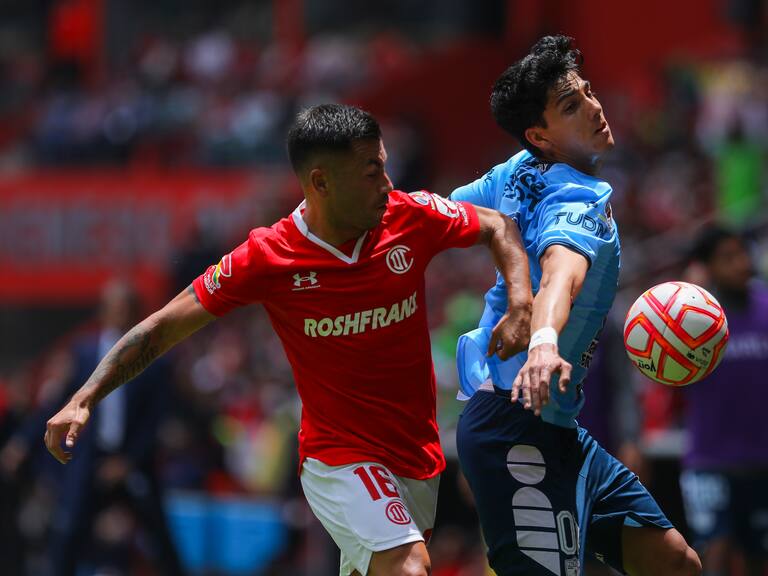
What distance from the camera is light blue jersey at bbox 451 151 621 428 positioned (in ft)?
16.5

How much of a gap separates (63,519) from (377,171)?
5616mm

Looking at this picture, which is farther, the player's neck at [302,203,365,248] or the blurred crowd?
the blurred crowd

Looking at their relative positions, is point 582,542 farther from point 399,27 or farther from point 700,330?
point 399,27

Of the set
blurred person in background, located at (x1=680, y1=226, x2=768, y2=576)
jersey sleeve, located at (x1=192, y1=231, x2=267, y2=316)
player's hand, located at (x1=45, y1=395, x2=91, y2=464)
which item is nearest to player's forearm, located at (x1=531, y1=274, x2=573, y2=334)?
jersey sleeve, located at (x1=192, y1=231, x2=267, y2=316)

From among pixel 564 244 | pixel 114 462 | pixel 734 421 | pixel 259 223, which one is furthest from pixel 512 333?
pixel 259 223

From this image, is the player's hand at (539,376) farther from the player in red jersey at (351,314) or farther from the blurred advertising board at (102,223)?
the blurred advertising board at (102,223)

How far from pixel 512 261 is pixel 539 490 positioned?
0.82 m

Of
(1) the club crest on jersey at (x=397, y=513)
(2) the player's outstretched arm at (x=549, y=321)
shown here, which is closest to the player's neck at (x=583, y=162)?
(2) the player's outstretched arm at (x=549, y=321)

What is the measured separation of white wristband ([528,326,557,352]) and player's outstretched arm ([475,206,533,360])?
33 cm

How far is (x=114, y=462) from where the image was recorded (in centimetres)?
995

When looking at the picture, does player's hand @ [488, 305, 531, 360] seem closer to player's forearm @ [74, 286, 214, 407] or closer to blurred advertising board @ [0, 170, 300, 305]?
player's forearm @ [74, 286, 214, 407]

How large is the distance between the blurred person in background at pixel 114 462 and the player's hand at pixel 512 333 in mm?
5199

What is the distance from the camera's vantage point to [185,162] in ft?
70.8

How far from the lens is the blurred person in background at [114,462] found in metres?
9.89
